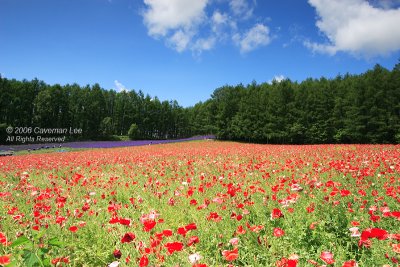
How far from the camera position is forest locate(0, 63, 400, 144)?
3925cm

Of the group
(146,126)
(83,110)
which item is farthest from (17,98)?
(146,126)

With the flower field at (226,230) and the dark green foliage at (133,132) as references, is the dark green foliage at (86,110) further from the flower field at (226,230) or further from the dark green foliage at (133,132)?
the flower field at (226,230)

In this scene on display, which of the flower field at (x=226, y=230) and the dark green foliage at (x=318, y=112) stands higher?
the dark green foliage at (x=318, y=112)

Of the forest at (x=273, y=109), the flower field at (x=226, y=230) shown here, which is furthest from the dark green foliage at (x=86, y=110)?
the flower field at (x=226, y=230)

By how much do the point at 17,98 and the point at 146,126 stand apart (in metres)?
36.6

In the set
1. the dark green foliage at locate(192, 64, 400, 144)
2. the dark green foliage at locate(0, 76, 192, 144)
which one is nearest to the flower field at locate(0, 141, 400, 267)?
the dark green foliage at locate(192, 64, 400, 144)

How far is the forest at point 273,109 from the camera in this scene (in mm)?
39250

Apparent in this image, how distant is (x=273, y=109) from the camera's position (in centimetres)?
4541

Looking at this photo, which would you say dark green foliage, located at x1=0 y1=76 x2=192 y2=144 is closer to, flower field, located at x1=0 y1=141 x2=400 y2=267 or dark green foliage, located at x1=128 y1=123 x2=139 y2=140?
dark green foliage, located at x1=128 y1=123 x2=139 y2=140

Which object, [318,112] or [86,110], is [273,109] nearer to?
[318,112]

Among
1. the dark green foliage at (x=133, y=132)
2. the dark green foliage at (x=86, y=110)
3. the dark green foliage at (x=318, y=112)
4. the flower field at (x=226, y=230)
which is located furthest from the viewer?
the dark green foliage at (x=133, y=132)

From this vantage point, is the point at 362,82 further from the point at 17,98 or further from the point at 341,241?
the point at 17,98

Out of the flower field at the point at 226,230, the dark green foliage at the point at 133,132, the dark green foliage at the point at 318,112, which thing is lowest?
the flower field at the point at 226,230

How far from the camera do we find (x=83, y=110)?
6919 cm
